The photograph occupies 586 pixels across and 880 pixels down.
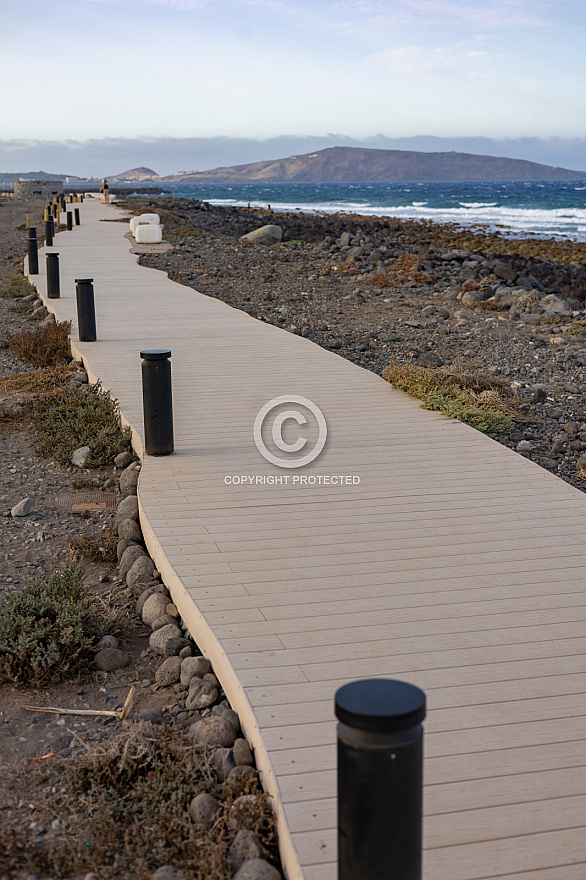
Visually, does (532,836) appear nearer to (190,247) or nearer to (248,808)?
(248,808)

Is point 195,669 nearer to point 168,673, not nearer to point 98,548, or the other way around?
point 168,673

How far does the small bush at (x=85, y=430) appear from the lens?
7.71 m

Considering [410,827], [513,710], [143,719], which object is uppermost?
[410,827]

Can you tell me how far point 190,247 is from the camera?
26.6 meters

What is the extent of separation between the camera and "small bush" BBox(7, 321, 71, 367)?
1143cm

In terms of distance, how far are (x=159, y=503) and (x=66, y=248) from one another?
19785 mm

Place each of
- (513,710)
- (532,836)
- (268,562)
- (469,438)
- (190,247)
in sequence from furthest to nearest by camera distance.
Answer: (190,247) → (469,438) → (268,562) → (513,710) → (532,836)

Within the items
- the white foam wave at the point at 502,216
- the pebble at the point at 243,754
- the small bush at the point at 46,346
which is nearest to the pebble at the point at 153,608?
the pebble at the point at 243,754

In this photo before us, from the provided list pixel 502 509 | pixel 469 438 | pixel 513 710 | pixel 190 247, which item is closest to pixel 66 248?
pixel 190 247

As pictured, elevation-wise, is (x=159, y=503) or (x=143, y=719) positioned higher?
(x=159, y=503)

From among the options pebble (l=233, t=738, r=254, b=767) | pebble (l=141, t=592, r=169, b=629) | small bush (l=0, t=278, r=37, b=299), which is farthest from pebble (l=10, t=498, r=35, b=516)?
small bush (l=0, t=278, r=37, b=299)

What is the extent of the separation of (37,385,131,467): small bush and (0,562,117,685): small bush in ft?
9.40

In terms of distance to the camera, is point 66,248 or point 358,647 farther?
point 66,248

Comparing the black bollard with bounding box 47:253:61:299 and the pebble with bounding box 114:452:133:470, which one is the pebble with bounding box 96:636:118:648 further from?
the black bollard with bounding box 47:253:61:299
